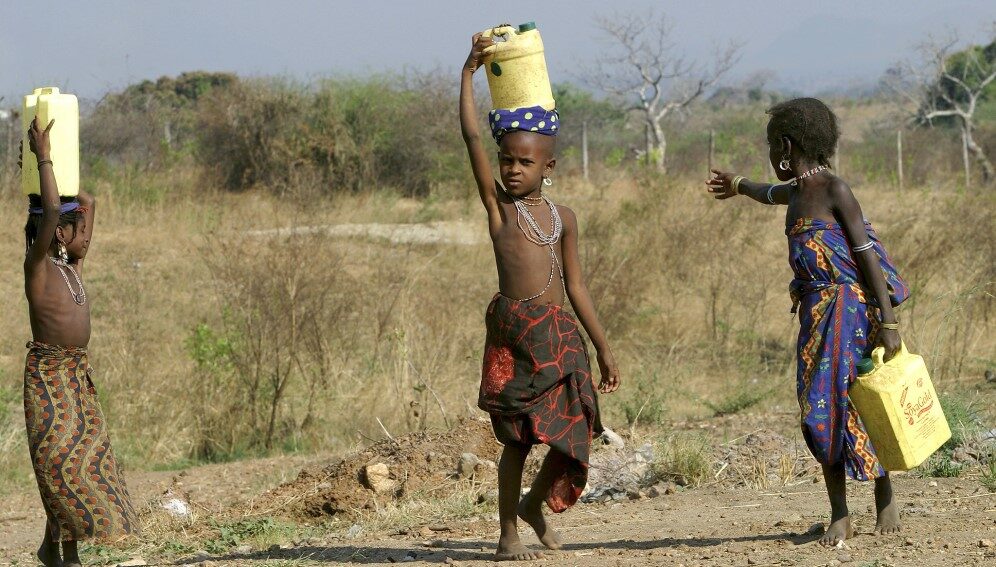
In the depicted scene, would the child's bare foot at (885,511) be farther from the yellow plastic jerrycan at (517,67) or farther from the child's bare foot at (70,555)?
the child's bare foot at (70,555)

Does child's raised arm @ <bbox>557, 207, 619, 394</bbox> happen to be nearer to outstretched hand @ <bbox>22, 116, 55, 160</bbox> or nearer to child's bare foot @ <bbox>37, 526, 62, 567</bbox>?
outstretched hand @ <bbox>22, 116, 55, 160</bbox>

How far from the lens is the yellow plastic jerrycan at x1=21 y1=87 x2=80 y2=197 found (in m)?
4.12

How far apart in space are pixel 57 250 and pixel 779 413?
462 cm

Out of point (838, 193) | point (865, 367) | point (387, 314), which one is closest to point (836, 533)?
point (865, 367)

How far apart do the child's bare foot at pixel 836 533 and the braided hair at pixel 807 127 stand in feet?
3.94

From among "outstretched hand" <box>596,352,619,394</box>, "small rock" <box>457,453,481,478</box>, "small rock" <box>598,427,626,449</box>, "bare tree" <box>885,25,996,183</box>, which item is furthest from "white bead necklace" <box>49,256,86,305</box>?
"bare tree" <box>885,25,996,183</box>

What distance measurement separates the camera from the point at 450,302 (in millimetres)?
10273

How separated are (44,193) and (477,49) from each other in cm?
157

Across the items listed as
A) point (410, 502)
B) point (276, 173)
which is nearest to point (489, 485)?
point (410, 502)

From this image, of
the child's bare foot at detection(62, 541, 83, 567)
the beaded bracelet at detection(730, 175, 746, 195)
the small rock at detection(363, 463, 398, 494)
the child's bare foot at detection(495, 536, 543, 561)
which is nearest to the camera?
the child's bare foot at detection(495, 536, 543, 561)

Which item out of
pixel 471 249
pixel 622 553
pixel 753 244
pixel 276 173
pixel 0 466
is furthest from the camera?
pixel 276 173

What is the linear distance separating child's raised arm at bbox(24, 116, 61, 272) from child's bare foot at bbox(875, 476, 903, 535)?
2962mm

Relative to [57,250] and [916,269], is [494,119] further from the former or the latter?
[916,269]

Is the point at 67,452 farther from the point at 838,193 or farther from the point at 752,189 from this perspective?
the point at 838,193
